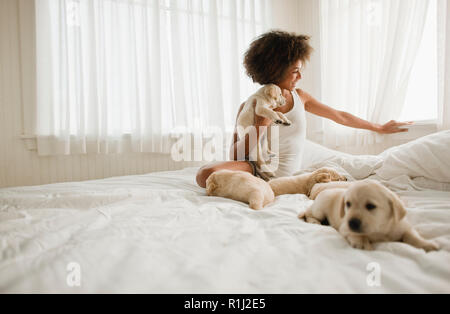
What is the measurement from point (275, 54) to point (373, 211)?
1.55 metres

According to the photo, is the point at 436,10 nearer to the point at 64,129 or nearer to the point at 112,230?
the point at 112,230

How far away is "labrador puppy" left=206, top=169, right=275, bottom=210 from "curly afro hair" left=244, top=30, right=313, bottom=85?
99cm

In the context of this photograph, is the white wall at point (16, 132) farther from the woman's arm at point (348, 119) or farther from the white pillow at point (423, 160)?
the white pillow at point (423, 160)

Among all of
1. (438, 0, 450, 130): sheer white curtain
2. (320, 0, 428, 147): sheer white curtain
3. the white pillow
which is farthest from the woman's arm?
the white pillow

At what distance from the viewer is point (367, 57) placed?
2566 millimetres

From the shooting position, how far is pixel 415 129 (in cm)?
214

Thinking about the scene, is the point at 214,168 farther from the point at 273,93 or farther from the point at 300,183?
the point at 273,93

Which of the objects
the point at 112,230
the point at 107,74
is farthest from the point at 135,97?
the point at 112,230

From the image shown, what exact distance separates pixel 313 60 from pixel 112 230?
124 inches

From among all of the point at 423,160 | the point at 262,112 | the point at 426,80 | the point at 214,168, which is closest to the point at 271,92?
the point at 262,112

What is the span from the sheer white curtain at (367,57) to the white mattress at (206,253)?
151cm

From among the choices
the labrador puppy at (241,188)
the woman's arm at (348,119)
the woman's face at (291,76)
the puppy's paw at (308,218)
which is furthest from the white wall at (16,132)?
the puppy's paw at (308,218)
